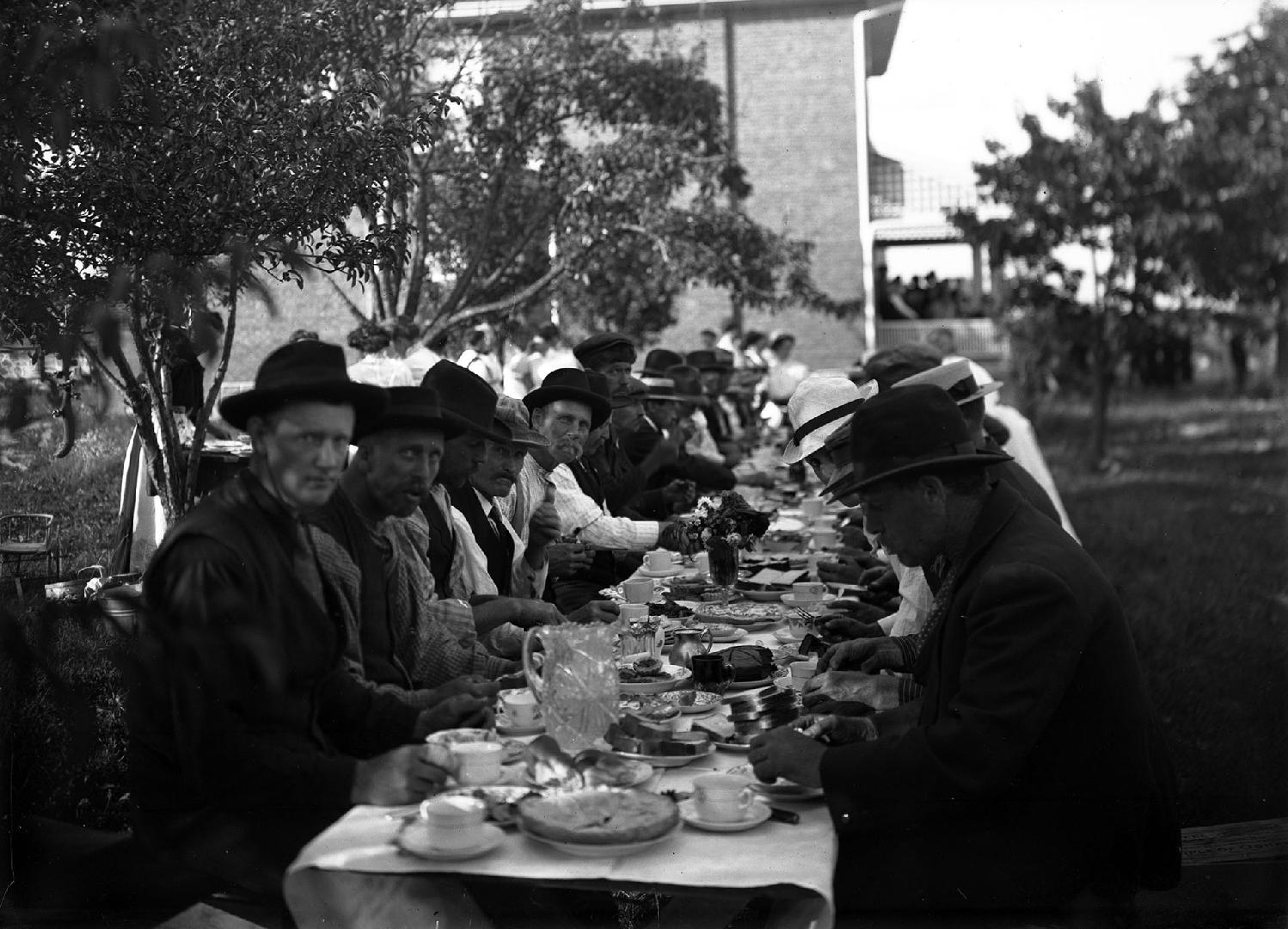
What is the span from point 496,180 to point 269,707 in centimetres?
736

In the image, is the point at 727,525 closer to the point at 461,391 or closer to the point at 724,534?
the point at 724,534

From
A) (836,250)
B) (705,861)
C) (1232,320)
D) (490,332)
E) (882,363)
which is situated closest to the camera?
(705,861)

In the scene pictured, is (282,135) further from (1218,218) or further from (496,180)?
(1218,218)

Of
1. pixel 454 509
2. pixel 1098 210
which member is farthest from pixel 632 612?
pixel 1098 210

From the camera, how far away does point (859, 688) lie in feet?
12.3

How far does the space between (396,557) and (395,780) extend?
35.9 inches

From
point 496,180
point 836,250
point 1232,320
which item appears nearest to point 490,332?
point 496,180

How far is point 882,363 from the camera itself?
299 inches

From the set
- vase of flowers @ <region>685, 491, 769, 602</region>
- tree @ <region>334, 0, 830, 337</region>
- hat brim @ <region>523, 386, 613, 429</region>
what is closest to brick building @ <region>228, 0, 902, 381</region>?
tree @ <region>334, 0, 830, 337</region>

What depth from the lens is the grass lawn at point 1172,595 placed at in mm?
3486

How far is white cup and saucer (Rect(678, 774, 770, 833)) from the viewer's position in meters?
2.75

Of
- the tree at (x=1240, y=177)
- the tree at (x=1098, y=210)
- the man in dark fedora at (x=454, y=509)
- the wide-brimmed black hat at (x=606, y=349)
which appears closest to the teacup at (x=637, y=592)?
the man in dark fedora at (x=454, y=509)

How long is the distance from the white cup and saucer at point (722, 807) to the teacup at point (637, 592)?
7.13 ft

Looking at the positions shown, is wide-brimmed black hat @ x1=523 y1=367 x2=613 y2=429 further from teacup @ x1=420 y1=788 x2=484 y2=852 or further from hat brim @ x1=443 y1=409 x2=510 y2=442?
teacup @ x1=420 y1=788 x2=484 y2=852
